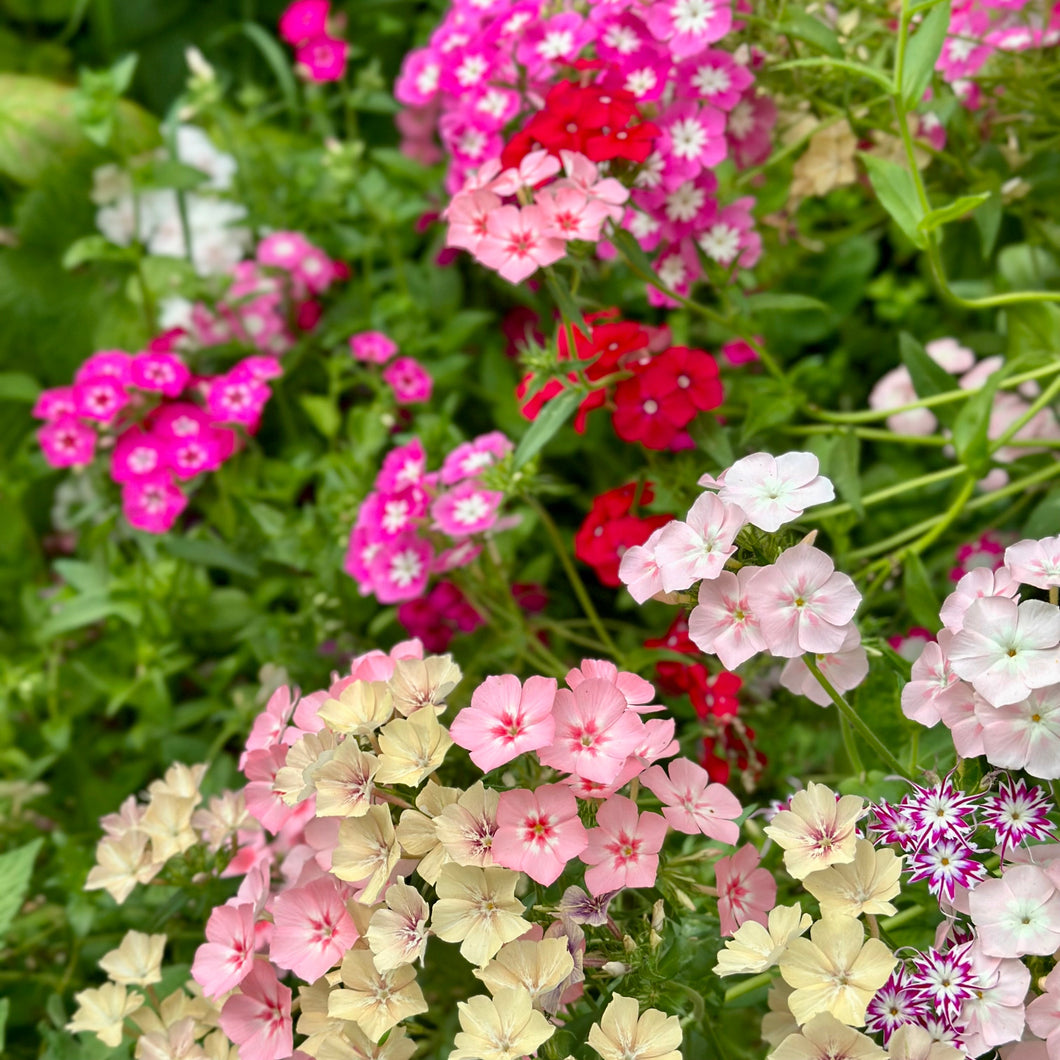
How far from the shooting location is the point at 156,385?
1.69 m

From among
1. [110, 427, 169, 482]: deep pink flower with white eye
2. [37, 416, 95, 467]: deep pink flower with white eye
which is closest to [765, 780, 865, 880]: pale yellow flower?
[110, 427, 169, 482]: deep pink flower with white eye

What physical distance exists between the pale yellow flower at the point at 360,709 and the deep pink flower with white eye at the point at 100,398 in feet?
2.86

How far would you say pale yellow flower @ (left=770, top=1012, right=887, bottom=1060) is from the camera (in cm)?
81

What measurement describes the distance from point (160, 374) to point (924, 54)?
45.1 inches

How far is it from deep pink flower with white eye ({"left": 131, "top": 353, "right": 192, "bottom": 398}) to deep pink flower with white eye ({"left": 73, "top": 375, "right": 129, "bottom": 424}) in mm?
33

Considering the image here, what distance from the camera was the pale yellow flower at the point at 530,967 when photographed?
858 mm

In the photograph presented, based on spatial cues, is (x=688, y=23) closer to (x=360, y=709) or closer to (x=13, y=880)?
(x=360, y=709)

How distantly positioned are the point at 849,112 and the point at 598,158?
413 mm

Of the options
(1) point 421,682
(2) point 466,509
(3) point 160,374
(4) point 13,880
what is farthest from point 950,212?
(4) point 13,880

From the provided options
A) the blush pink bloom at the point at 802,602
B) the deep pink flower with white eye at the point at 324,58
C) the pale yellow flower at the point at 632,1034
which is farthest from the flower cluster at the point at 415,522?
the deep pink flower with white eye at the point at 324,58

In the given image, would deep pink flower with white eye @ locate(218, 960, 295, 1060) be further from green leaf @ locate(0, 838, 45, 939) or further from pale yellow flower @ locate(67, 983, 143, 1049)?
green leaf @ locate(0, 838, 45, 939)

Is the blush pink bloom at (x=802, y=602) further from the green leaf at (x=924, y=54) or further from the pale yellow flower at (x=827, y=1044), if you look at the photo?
the green leaf at (x=924, y=54)

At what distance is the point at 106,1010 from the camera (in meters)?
1.09

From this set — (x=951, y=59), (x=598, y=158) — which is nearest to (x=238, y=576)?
(x=598, y=158)
